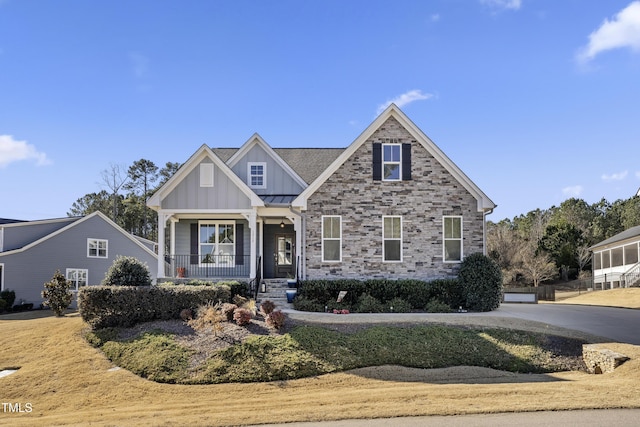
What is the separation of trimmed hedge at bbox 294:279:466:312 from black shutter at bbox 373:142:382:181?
4181mm

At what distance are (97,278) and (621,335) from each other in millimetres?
28531

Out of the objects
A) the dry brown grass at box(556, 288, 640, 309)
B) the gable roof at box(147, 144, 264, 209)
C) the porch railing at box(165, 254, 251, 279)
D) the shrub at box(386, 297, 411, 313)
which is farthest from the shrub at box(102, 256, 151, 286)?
the dry brown grass at box(556, 288, 640, 309)

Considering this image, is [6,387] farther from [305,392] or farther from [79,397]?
[305,392]

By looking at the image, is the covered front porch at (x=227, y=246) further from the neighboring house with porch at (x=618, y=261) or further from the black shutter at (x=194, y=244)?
the neighboring house with porch at (x=618, y=261)

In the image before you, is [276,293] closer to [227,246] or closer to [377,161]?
[227,246]

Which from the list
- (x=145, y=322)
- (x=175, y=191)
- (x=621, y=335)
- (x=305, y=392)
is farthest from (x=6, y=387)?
(x=621, y=335)

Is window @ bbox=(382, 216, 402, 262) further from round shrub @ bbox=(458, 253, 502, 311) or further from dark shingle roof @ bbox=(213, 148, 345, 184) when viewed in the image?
dark shingle roof @ bbox=(213, 148, 345, 184)

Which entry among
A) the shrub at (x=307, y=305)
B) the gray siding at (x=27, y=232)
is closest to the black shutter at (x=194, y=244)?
the shrub at (x=307, y=305)

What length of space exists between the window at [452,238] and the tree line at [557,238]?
78.6 ft

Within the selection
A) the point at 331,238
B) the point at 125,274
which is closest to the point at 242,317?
the point at 125,274

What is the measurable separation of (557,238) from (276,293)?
39.0 metres

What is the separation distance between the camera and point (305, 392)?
1203cm

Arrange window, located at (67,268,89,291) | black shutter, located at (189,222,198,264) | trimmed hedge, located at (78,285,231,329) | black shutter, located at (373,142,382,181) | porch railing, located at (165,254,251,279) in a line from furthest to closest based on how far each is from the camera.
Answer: window, located at (67,268,89,291), black shutter, located at (189,222,198,264), porch railing, located at (165,254,251,279), black shutter, located at (373,142,382,181), trimmed hedge, located at (78,285,231,329)

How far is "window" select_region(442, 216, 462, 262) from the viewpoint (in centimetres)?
2145
